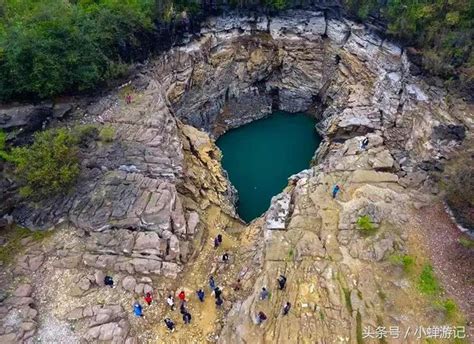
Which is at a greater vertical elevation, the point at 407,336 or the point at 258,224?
the point at 407,336

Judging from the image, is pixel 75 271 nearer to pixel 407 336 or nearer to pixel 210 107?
pixel 407 336

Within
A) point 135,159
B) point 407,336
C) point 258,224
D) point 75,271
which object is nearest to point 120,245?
point 75,271

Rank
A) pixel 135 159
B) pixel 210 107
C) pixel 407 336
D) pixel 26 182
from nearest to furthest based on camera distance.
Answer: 1. pixel 407 336
2. pixel 26 182
3. pixel 135 159
4. pixel 210 107

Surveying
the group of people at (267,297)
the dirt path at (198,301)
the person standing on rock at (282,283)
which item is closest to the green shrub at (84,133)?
the dirt path at (198,301)

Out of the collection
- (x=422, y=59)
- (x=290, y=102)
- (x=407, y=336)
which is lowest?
(x=290, y=102)

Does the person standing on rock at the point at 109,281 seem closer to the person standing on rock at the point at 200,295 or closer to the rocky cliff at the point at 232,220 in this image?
the rocky cliff at the point at 232,220

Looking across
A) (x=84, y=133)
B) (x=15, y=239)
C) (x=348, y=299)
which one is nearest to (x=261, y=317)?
(x=348, y=299)

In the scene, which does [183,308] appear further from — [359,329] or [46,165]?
[46,165]

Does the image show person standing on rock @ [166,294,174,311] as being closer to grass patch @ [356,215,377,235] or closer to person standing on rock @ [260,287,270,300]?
person standing on rock @ [260,287,270,300]
